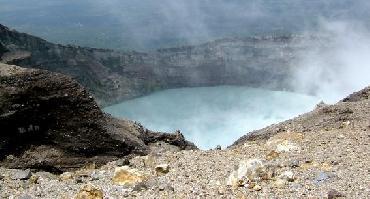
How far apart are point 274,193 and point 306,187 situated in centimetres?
91

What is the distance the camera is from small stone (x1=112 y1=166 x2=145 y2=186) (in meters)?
18.5

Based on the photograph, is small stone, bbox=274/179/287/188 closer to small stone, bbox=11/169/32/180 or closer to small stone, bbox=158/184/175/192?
small stone, bbox=158/184/175/192

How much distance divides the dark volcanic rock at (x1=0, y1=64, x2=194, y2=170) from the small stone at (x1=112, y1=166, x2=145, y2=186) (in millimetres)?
8376

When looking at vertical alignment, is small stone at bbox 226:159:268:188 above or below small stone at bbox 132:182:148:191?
above

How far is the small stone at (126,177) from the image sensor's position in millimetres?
18484

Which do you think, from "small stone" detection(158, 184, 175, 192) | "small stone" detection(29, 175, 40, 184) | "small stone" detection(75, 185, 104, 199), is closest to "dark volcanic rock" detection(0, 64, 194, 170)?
"small stone" detection(29, 175, 40, 184)

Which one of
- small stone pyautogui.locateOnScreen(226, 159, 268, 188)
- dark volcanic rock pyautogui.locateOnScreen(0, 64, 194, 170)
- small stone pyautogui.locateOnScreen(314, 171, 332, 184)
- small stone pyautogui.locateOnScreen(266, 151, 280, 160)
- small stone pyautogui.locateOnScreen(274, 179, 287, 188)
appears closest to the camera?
small stone pyautogui.locateOnScreen(274, 179, 287, 188)

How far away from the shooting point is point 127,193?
17.1 meters

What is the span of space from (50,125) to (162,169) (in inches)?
397

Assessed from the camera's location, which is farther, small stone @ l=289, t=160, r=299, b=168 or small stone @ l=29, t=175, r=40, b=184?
Result: small stone @ l=29, t=175, r=40, b=184

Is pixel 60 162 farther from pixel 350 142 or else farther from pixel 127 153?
pixel 350 142

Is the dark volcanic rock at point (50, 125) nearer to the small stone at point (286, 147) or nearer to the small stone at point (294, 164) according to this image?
the small stone at point (286, 147)

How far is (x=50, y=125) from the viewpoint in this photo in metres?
28.3

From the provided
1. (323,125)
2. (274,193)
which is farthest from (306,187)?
(323,125)
